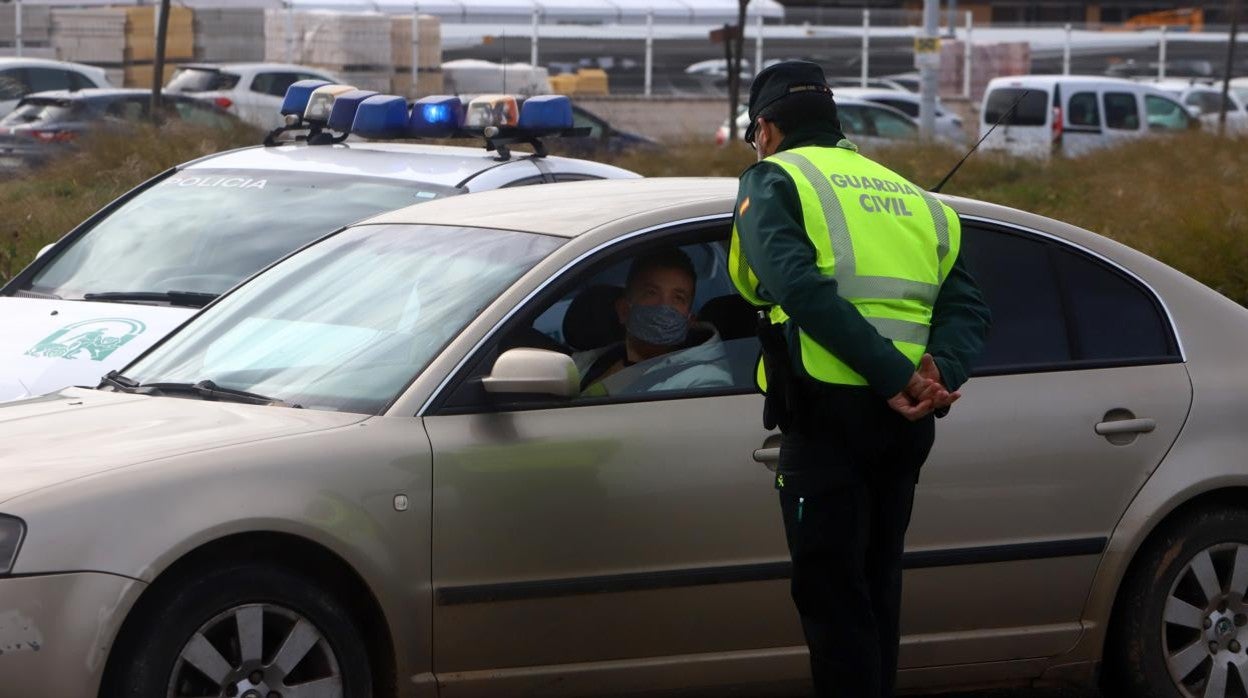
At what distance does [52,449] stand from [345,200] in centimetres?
302

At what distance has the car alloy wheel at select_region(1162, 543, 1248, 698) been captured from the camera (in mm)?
4707

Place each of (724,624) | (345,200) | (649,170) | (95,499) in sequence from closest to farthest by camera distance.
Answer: (95,499) → (724,624) → (345,200) → (649,170)

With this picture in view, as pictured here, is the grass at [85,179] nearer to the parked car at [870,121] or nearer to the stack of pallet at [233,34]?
the parked car at [870,121]

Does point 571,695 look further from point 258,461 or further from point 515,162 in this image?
point 515,162

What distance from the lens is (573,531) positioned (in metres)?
4.11

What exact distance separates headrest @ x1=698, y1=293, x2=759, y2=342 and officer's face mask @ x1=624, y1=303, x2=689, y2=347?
6 cm

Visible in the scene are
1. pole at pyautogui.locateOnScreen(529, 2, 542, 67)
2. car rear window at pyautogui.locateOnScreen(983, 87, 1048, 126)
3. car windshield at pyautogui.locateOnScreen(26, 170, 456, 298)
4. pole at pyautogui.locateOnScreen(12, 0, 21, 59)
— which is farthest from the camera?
pole at pyautogui.locateOnScreen(529, 2, 542, 67)

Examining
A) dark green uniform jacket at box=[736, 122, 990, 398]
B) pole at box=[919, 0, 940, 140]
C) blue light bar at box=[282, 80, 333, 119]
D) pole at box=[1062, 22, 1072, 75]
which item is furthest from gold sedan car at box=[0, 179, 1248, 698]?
pole at box=[1062, 22, 1072, 75]

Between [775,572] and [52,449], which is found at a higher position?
[52,449]

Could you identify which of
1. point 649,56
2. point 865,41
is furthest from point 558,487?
point 865,41

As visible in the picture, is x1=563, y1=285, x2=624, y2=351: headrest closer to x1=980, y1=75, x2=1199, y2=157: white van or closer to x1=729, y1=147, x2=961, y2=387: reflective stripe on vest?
x1=729, y1=147, x2=961, y2=387: reflective stripe on vest

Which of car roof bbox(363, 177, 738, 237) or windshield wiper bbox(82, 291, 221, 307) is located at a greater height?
car roof bbox(363, 177, 738, 237)

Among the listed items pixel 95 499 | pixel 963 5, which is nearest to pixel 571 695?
pixel 95 499

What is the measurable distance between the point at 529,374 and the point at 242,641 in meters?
0.82
